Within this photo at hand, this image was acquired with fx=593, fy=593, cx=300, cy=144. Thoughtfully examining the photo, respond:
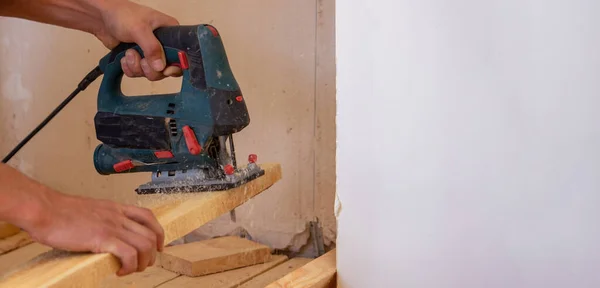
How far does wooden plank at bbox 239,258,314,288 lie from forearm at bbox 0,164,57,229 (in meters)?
1.01

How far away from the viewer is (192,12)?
7.02ft

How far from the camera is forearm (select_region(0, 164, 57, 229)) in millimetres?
790

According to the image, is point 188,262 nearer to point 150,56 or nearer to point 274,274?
point 274,274

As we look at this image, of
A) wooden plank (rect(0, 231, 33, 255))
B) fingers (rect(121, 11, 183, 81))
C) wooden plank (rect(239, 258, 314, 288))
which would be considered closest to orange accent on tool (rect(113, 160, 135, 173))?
fingers (rect(121, 11, 183, 81))

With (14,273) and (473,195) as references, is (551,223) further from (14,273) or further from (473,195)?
(14,273)

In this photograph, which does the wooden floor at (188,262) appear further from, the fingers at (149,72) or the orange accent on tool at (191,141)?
the fingers at (149,72)

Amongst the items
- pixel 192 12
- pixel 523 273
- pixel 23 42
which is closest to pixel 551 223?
pixel 523 273

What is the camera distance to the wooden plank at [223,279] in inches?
68.9

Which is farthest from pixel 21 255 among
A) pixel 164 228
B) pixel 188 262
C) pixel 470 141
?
pixel 470 141

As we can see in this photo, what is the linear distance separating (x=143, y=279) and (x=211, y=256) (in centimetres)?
21

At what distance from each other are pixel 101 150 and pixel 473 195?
104cm

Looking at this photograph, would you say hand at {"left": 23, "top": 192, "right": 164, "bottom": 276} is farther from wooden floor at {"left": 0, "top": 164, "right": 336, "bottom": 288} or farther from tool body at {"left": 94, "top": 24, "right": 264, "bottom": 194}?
tool body at {"left": 94, "top": 24, "right": 264, "bottom": 194}

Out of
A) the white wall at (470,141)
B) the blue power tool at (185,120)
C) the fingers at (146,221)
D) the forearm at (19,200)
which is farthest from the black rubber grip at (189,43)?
the forearm at (19,200)

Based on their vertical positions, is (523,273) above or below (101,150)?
below
